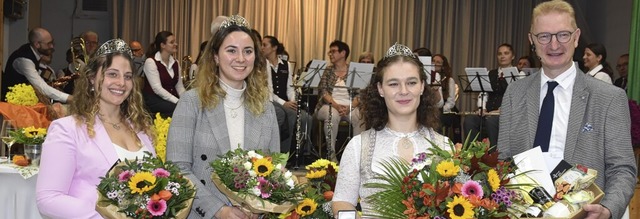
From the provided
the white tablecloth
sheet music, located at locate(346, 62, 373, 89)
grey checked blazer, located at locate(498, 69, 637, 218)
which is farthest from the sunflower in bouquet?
sheet music, located at locate(346, 62, 373, 89)

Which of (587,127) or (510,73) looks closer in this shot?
(587,127)

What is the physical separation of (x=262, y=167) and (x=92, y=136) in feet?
2.41

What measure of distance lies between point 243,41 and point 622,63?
7.26 meters

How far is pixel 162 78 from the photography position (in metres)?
8.52

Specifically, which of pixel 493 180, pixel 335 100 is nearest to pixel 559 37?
pixel 493 180

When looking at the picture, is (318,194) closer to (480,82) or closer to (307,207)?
(307,207)

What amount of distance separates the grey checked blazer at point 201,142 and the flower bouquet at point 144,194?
347mm

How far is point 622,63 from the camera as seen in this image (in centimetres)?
958

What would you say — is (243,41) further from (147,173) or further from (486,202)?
(486,202)

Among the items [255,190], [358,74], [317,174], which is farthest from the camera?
[358,74]

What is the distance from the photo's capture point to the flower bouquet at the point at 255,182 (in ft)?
9.62

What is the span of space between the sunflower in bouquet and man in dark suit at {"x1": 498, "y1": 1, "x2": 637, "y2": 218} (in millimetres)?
486

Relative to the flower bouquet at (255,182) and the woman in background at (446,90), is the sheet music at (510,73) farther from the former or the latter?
the flower bouquet at (255,182)

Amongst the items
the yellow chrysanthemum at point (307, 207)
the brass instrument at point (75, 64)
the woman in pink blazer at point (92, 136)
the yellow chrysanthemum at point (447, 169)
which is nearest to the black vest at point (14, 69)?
the brass instrument at point (75, 64)
